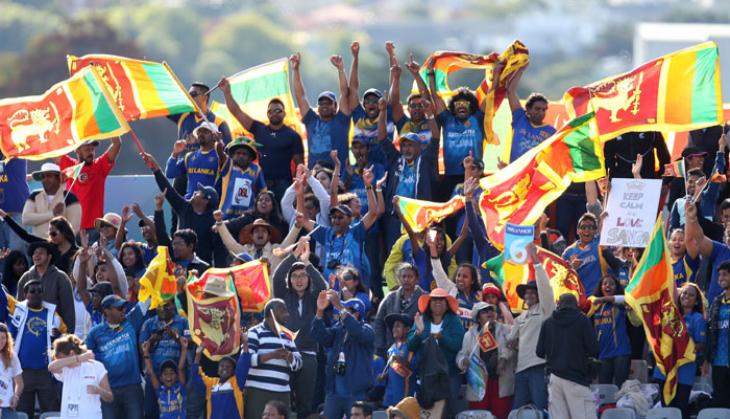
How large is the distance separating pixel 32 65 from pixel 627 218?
215 ft

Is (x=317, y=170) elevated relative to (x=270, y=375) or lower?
elevated

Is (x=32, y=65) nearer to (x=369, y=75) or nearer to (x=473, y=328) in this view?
(x=369, y=75)

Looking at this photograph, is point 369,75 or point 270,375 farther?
point 369,75

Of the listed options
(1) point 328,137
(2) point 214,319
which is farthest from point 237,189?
(2) point 214,319

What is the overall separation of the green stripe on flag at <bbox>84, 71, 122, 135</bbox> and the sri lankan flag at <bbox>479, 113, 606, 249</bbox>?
425 cm

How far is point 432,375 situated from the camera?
67.2ft

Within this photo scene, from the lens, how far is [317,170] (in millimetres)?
24125

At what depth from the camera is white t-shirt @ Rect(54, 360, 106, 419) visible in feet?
66.6

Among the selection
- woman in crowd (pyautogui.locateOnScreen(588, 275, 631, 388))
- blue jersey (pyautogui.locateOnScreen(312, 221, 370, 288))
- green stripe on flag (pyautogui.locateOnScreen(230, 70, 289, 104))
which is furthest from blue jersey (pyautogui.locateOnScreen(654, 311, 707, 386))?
green stripe on flag (pyautogui.locateOnScreen(230, 70, 289, 104))

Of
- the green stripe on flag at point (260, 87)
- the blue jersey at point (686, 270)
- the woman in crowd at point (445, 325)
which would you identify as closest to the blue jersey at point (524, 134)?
the blue jersey at point (686, 270)

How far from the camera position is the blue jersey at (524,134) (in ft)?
78.5

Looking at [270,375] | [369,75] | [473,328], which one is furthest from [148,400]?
[369,75]

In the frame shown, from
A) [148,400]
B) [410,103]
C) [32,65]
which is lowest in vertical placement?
[148,400]

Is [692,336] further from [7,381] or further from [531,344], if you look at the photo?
[7,381]
